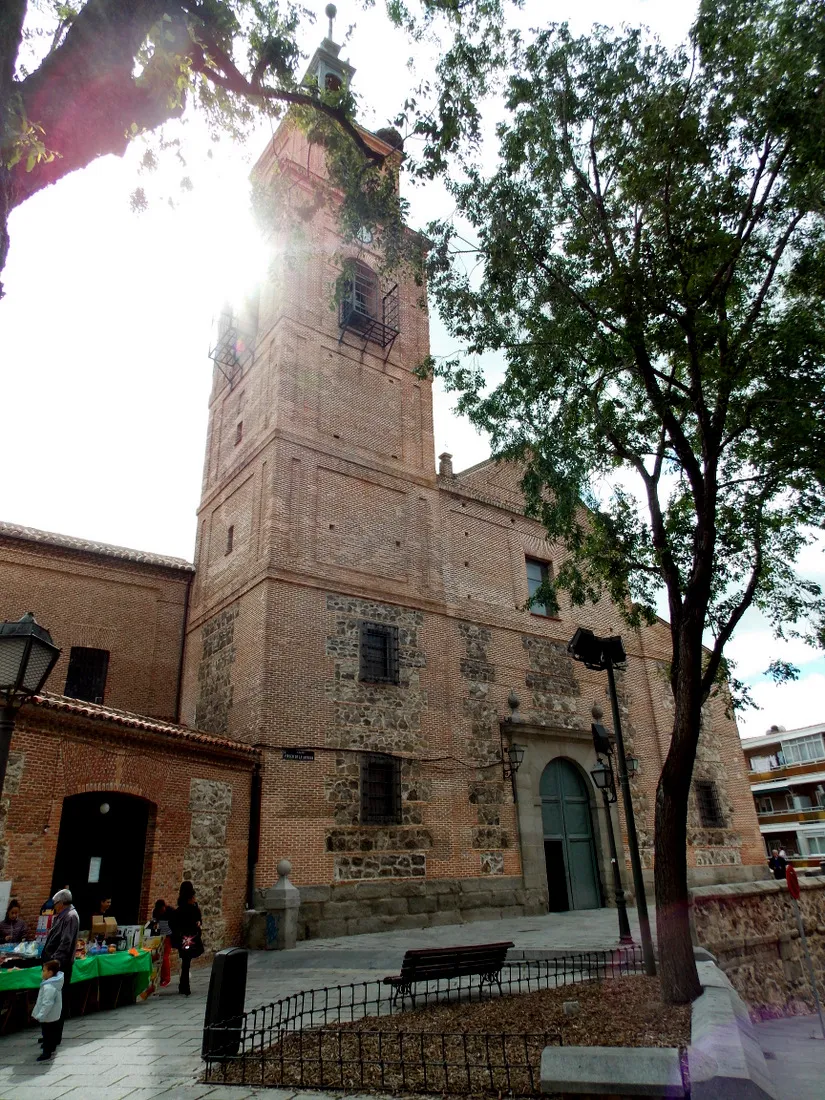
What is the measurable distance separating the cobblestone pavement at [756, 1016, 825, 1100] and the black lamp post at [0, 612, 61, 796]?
18.5 feet

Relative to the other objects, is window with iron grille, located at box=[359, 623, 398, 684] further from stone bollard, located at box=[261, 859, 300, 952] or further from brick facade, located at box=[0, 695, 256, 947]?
stone bollard, located at box=[261, 859, 300, 952]

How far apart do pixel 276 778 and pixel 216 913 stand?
230cm

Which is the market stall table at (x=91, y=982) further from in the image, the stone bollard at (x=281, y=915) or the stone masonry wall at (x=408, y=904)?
the stone masonry wall at (x=408, y=904)

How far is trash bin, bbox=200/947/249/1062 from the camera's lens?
515 centimetres

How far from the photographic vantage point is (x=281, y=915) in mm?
11484

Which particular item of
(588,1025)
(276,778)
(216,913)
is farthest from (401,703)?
(588,1025)

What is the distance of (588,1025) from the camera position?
5.86 meters

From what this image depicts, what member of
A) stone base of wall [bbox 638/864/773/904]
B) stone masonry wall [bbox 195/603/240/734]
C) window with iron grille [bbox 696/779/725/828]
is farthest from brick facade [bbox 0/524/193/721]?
window with iron grille [bbox 696/779/725/828]

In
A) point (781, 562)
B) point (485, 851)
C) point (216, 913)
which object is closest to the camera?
point (781, 562)

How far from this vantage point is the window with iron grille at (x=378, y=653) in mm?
14789

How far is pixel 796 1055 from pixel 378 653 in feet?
30.9

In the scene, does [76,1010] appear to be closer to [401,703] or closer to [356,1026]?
[356,1026]

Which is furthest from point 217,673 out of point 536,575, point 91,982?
point 536,575

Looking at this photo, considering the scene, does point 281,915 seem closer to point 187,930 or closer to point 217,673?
point 187,930
